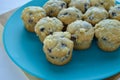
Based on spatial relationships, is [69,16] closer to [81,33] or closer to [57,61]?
[81,33]

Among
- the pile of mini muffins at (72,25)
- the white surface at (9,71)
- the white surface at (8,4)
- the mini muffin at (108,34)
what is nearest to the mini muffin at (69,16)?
the pile of mini muffins at (72,25)

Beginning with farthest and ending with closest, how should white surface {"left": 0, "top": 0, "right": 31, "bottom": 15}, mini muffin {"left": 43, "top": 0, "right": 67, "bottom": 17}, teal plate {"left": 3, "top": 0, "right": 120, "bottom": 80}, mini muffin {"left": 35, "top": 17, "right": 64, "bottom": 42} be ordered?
white surface {"left": 0, "top": 0, "right": 31, "bottom": 15}, mini muffin {"left": 43, "top": 0, "right": 67, "bottom": 17}, mini muffin {"left": 35, "top": 17, "right": 64, "bottom": 42}, teal plate {"left": 3, "top": 0, "right": 120, "bottom": 80}

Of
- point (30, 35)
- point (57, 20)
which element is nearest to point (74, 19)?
point (57, 20)

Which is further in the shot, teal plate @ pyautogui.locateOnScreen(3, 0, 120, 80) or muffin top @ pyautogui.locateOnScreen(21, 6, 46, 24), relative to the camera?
muffin top @ pyautogui.locateOnScreen(21, 6, 46, 24)

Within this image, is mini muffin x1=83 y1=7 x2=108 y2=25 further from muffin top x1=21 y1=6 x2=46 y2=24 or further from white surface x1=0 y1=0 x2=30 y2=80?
white surface x1=0 y1=0 x2=30 y2=80

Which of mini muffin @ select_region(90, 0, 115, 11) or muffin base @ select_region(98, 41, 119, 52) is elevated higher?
mini muffin @ select_region(90, 0, 115, 11)

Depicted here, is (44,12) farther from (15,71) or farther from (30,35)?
(15,71)

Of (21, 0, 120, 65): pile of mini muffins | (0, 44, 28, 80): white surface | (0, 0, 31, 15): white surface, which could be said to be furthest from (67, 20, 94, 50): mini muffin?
(0, 0, 31, 15): white surface
